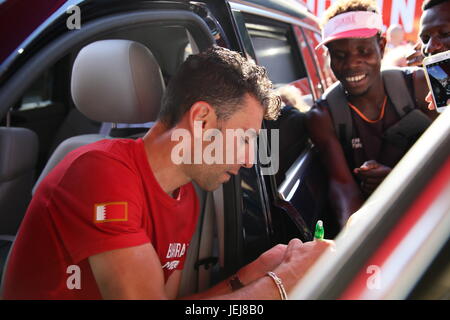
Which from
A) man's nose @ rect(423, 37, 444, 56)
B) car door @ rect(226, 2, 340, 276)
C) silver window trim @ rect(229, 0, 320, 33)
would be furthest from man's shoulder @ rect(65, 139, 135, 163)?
man's nose @ rect(423, 37, 444, 56)

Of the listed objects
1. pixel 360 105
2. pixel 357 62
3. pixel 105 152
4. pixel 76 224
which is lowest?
pixel 76 224

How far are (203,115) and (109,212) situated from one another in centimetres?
40

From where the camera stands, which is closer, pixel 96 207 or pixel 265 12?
pixel 96 207

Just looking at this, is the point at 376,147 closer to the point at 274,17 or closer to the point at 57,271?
the point at 274,17

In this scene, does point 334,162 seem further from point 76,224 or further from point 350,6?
point 76,224

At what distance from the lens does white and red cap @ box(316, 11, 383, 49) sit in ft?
6.72

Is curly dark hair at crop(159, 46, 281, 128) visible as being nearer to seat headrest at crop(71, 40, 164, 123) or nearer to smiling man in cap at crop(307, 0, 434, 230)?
seat headrest at crop(71, 40, 164, 123)

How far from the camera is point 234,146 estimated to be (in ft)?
4.47

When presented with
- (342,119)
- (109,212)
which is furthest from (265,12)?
(109,212)

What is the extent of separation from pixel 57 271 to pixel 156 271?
10.1 inches

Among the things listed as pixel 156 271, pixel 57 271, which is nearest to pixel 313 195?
pixel 156 271

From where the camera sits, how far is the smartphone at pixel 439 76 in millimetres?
1380

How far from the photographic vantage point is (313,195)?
2070mm

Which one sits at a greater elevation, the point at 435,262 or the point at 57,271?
the point at 435,262
